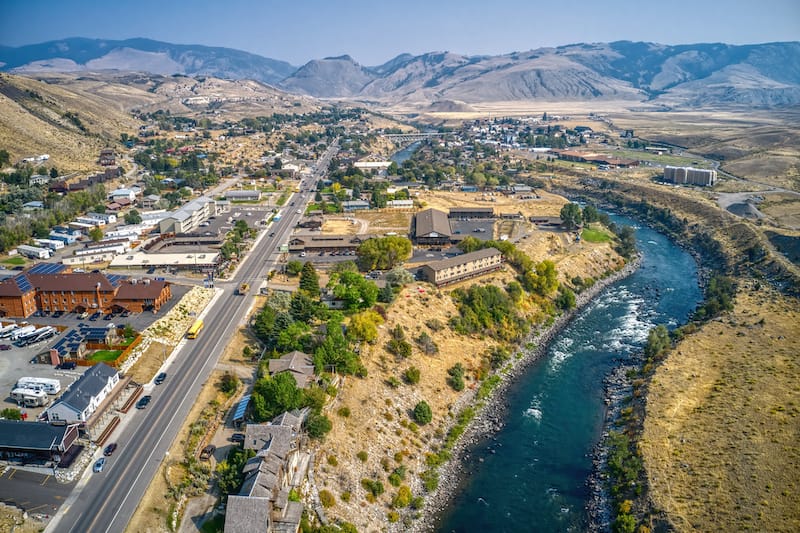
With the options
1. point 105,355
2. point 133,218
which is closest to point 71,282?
point 105,355

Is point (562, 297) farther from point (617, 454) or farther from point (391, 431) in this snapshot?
point (391, 431)

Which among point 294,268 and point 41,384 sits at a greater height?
point 294,268

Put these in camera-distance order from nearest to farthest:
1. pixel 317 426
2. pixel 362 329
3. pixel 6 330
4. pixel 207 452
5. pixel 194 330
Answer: pixel 207 452 < pixel 317 426 < pixel 6 330 < pixel 362 329 < pixel 194 330

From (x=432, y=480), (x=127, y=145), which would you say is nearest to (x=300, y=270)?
(x=432, y=480)

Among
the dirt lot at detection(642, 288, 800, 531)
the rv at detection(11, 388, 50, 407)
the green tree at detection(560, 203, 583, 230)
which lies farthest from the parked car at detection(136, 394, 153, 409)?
the green tree at detection(560, 203, 583, 230)

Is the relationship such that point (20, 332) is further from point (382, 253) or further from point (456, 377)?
point (456, 377)

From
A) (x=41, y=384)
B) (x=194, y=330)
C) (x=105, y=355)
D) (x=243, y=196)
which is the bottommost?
(x=194, y=330)

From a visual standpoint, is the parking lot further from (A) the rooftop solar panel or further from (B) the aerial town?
(A) the rooftop solar panel
